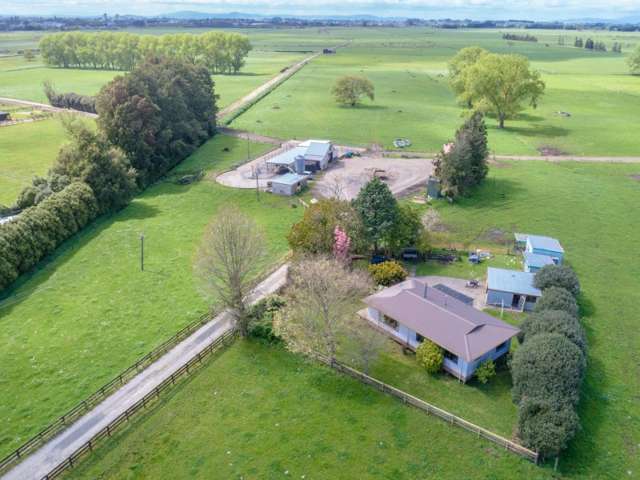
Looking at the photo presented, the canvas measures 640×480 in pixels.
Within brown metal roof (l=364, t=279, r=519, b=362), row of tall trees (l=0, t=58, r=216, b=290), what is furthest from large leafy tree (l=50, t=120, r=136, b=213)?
brown metal roof (l=364, t=279, r=519, b=362)

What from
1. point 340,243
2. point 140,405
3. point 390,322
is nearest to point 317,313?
point 390,322

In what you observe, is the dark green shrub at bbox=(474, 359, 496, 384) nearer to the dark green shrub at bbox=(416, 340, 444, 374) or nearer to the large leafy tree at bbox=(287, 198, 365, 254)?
the dark green shrub at bbox=(416, 340, 444, 374)

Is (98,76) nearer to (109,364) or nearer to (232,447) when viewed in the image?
(109,364)

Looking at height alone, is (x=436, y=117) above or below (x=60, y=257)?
above

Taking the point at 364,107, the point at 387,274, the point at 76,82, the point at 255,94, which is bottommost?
the point at 387,274

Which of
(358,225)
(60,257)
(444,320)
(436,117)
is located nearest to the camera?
(444,320)

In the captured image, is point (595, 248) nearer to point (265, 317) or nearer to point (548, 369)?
point (548, 369)
